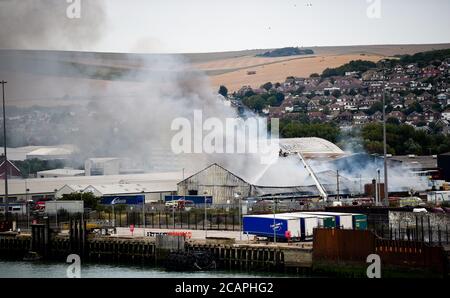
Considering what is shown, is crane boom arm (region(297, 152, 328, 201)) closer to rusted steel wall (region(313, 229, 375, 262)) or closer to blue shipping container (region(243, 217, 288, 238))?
blue shipping container (region(243, 217, 288, 238))

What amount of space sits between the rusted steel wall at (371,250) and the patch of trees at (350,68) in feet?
241

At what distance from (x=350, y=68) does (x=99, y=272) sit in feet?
250

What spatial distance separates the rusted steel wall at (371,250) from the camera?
69.9ft

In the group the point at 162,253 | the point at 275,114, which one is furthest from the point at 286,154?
the point at 275,114

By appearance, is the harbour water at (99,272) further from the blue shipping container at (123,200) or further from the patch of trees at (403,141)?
the patch of trees at (403,141)

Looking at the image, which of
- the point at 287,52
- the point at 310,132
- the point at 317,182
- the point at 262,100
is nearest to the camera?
the point at 317,182

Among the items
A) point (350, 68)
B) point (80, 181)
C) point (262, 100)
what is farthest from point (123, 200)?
point (350, 68)

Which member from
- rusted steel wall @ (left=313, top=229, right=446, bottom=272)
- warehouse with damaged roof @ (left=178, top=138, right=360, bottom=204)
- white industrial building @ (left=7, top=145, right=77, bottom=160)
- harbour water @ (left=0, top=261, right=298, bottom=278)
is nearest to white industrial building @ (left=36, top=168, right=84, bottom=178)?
white industrial building @ (left=7, top=145, right=77, bottom=160)

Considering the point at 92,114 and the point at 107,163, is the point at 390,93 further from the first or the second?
the point at 107,163

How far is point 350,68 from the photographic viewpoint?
99.6m

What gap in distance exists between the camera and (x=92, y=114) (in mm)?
59156

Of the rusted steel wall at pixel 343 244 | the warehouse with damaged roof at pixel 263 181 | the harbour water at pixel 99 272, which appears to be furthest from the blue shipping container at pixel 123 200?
the rusted steel wall at pixel 343 244

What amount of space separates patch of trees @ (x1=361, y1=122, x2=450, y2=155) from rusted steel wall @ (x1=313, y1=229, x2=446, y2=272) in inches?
1424

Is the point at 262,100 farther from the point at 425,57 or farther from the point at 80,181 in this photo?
the point at 80,181
